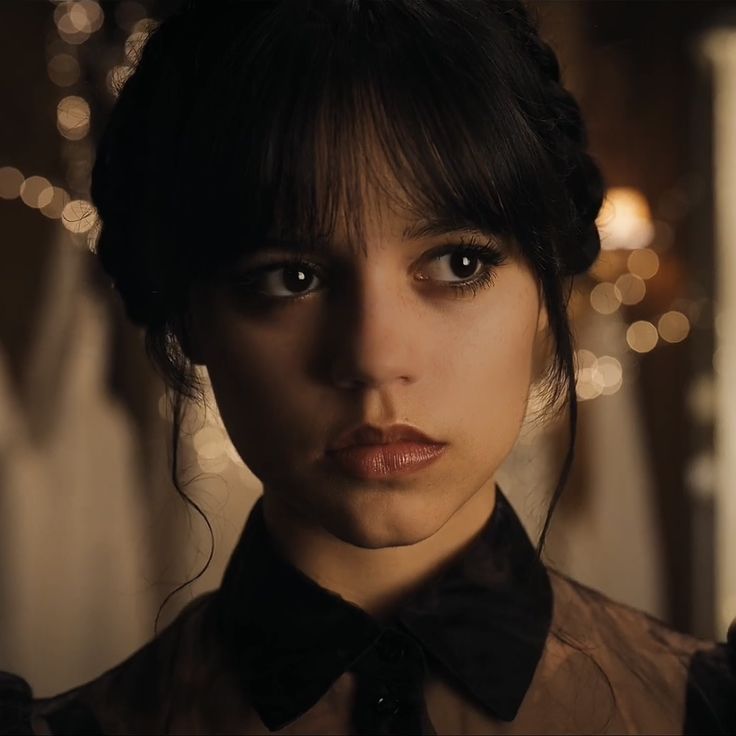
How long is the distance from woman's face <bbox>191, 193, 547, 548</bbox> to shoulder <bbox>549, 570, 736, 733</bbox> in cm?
14

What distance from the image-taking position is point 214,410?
70 cm

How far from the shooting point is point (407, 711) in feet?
1.90

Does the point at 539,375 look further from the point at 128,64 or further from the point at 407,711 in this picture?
the point at 128,64

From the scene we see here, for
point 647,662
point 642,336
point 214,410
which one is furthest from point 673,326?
point 214,410

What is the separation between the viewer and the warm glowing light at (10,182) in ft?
2.42

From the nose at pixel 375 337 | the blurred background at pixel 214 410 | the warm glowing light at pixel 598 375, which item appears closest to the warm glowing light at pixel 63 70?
the blurred background at pixel 214 410

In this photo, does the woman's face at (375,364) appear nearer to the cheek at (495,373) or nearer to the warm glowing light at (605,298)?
the cheek at (495,373)

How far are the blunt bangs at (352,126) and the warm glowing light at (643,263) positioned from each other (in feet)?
0.90

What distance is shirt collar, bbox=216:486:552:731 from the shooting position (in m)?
0.59

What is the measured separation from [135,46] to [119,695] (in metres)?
0.45

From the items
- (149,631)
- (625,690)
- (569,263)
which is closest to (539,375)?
(569,263)

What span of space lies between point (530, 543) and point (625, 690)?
0.12 metres

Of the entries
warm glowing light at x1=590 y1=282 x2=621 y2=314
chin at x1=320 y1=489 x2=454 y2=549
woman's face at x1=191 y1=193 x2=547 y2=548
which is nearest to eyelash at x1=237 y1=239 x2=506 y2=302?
woman's face at x1=191 y1=193 x2=547 y2=548

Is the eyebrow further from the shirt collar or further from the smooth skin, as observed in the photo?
the shirt collar
